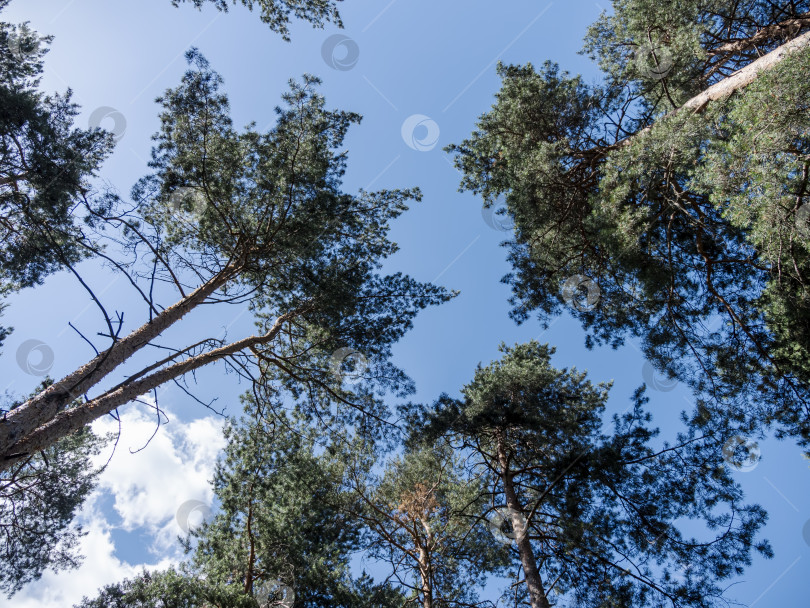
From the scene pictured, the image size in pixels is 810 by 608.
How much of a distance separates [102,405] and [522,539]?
25.3ft

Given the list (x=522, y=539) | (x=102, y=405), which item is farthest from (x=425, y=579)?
(x=102, y=405)

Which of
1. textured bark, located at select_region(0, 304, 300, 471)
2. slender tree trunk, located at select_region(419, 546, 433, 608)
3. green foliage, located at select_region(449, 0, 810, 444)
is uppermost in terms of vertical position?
green foliage, located at select_region(449, 0, 810, 444)

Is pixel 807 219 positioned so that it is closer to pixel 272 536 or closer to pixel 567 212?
pixel 567 212

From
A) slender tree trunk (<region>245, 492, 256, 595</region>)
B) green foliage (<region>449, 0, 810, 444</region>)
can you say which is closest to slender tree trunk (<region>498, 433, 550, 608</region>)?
green foliage (<region>449, 0, 810, 444</region>)

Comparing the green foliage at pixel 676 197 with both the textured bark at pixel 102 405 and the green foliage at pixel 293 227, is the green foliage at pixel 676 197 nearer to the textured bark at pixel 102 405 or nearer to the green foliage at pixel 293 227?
the green foliage at pixel 293 227

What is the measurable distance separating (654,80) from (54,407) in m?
11.0

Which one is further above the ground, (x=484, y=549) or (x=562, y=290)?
(x=562, y=290)

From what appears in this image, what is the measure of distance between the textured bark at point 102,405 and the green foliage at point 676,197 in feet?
20.7

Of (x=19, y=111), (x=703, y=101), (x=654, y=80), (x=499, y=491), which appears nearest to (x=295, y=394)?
(x=499, y=491)

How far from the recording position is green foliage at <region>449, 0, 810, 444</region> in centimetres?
463

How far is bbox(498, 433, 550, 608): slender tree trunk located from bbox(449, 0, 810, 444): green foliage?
3670 millimetres

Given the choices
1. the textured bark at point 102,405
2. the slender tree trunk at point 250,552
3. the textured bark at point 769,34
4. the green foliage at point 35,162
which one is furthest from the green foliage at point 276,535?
the textured bark at point 769,34

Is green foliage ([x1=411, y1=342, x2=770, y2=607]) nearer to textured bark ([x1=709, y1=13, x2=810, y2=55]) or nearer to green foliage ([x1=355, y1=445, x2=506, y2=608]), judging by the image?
green foliage ([x1=355, y1=445, x2=506, y2=608])

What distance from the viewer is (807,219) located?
4.61 m
